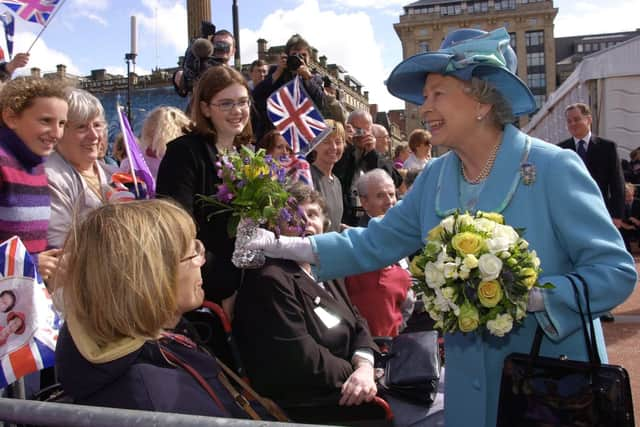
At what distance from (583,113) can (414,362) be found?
5549 mm

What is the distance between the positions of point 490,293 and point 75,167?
2531 millimetres

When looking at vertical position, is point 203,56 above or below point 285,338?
above

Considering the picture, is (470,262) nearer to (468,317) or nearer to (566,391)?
(468,317)

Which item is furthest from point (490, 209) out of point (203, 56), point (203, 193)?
point (203, 56)

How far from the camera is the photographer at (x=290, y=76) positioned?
550cm

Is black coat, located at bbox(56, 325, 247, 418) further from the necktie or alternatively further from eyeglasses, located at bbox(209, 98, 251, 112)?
the necktie

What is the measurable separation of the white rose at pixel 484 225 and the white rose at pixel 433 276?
0.60 ft

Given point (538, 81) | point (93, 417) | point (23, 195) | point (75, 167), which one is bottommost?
point (93, 417)

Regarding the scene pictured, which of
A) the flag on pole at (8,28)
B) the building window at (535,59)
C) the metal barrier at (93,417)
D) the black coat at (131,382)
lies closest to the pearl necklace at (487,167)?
the black coat at (131,382)

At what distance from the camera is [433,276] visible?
198 cm

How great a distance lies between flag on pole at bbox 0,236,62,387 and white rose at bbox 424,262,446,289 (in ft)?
5.37

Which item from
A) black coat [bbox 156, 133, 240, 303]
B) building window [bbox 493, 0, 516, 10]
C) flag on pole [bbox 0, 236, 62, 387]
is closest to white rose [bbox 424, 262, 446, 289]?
black coat [bbox 156, 133, 240, 303]

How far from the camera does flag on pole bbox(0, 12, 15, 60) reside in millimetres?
4681

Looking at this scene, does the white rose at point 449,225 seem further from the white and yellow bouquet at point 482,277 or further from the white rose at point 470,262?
the white rose at point 470,262
